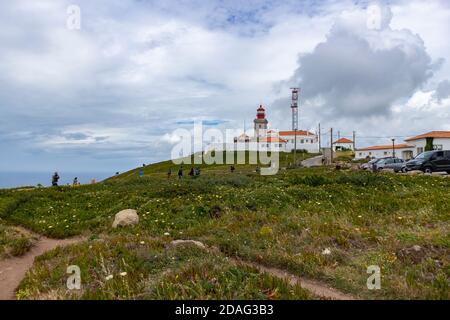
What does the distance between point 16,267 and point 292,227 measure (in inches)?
322

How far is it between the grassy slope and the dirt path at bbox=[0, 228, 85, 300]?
1.53 feet

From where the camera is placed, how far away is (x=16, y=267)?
31.4 feet

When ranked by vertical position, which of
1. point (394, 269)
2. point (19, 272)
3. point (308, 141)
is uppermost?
point (308, 141)

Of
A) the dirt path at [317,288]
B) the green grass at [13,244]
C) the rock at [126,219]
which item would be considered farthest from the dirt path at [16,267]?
the dirt path at [317,288]

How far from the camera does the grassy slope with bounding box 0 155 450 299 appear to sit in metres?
6.95

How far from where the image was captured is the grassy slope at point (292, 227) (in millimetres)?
6949

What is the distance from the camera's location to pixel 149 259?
316 inches

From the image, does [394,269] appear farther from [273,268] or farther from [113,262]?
[113,262]

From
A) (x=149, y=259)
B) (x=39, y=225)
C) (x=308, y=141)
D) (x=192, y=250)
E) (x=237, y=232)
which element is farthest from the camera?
(x=308, y=141)

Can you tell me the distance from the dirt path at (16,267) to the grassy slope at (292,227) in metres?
0.47
